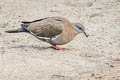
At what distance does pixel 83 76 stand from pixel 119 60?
1309 millimetres

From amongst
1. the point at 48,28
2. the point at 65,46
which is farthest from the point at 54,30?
the point at 65,46

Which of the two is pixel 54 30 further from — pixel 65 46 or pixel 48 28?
pixel 65 46

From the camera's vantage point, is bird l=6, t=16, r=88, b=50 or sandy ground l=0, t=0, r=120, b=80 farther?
bird l=6, t=16, r=88, b=50

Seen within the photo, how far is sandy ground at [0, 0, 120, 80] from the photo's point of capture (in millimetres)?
7602

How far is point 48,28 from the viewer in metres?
9.11

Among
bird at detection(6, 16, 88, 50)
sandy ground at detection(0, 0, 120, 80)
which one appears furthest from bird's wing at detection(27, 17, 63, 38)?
sandy ground at detection(0, 0, 120, 80)

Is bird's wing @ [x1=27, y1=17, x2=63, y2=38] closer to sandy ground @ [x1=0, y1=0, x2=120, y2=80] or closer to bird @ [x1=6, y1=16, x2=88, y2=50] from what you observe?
bird @ [x1=6, y1=16, x2=88, y2=50]

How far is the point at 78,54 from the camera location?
8852 millimetres

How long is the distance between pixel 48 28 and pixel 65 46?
0.87 metres

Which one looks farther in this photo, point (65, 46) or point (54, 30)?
point (65, 46)

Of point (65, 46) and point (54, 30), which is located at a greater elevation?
point (54, 30)

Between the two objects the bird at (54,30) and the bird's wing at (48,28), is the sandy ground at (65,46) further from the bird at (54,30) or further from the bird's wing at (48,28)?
the bird's wing at (48,28)

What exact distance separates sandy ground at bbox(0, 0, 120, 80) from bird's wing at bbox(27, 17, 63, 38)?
1.14ft

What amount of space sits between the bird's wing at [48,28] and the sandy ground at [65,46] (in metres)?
0.35
